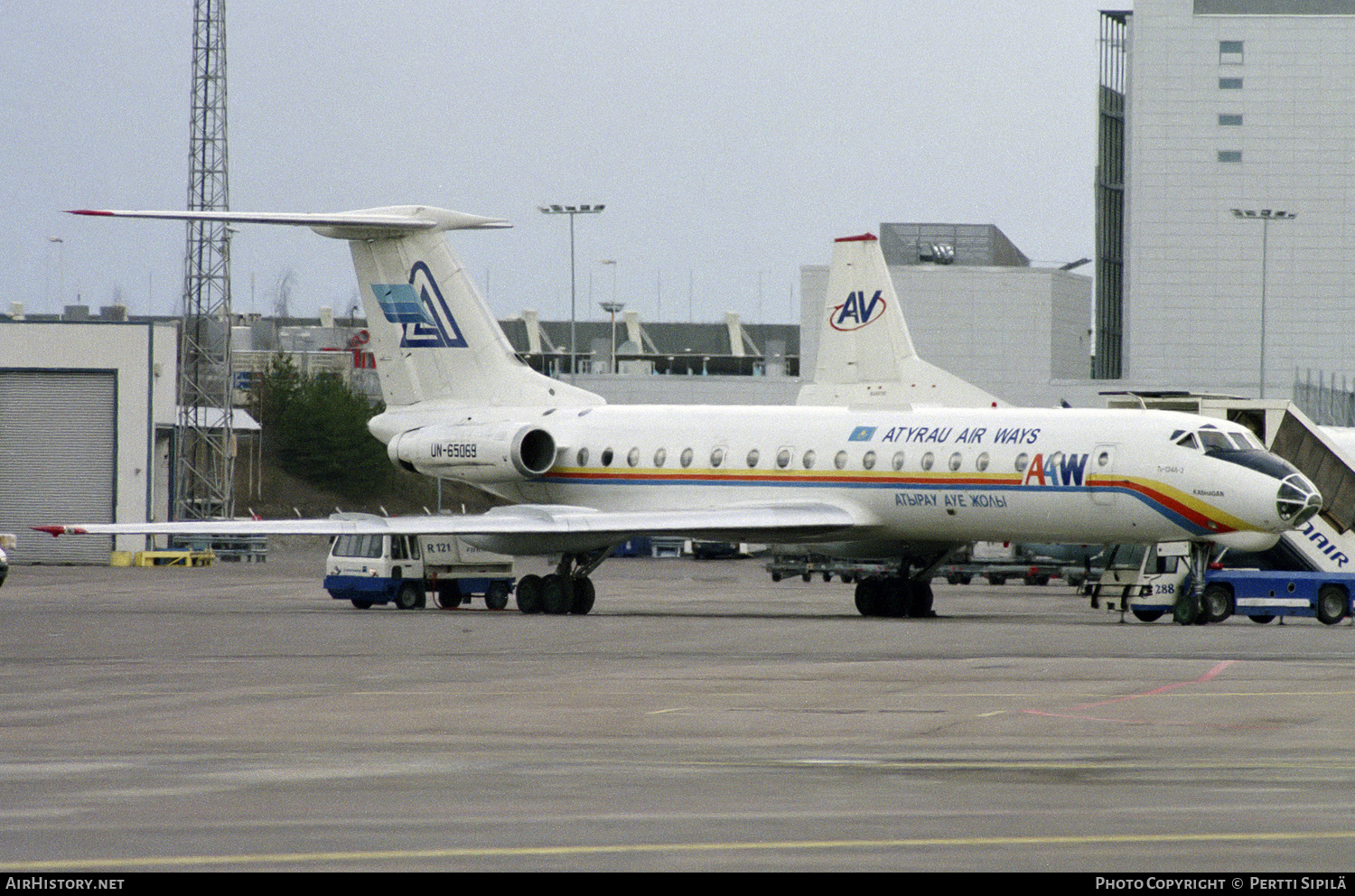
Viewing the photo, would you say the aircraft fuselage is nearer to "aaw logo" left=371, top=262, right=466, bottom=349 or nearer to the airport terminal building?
"aaw logo" left=371, top=262, right=466, bottom=349

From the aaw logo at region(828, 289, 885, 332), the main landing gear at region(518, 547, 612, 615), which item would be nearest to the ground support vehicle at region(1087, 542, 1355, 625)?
the main landing gear at region(518, 547, 612, 615)

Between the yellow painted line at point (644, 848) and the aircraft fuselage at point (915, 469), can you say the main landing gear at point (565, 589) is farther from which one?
the yellow painted line at point (644, 848)

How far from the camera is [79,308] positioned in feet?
349

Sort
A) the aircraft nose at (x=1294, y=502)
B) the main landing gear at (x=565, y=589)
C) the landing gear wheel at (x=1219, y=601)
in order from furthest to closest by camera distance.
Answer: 1. the main landing gear at (x=565, y=589)
2. the landing gear wheel at (x=1219, y=601)
3. the aircraft nose at (x=1294, y=502)

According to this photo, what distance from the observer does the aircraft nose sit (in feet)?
90.8

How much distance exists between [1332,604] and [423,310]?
678 inches

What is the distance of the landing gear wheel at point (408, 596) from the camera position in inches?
1383

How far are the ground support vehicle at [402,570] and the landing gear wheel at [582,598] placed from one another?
2.70 metres

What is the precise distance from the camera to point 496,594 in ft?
118

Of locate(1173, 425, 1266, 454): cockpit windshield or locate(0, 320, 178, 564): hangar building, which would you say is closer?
locate(1173, 425, 1266, 454): cockpit windshield

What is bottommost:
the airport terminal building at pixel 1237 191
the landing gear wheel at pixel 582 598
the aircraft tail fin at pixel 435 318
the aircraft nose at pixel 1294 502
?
the landing gear wheel at pixel 582 598

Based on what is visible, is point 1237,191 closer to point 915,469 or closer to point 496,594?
point 496,594

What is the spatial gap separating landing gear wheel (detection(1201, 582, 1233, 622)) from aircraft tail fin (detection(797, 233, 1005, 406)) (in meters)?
20.6

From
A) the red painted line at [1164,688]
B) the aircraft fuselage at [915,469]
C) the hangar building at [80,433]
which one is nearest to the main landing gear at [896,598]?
the aircraft fuselage at [915,469]
